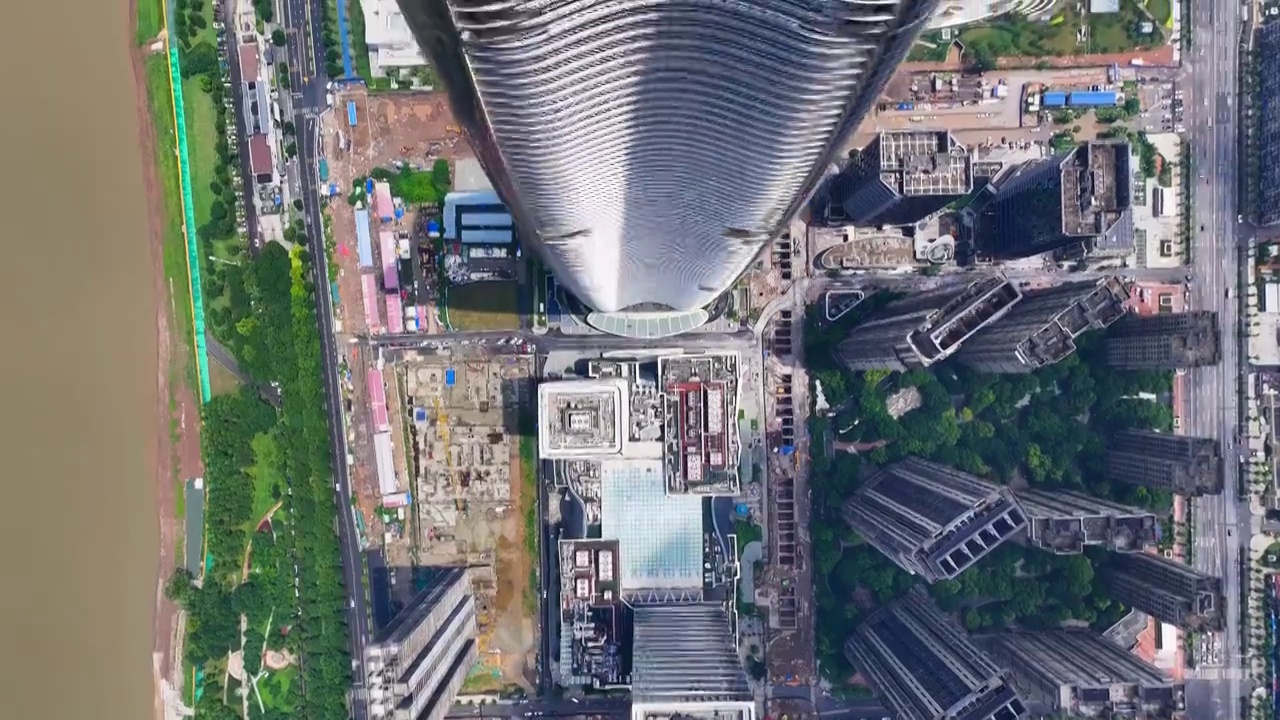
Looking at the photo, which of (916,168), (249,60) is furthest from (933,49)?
(249,60)

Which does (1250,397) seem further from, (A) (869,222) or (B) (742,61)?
(B) (742,61)

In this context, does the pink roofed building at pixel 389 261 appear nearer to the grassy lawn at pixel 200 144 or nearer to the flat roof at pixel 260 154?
the flat roof at pixel 260 154

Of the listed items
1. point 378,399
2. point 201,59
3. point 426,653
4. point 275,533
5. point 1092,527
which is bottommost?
point 426,653

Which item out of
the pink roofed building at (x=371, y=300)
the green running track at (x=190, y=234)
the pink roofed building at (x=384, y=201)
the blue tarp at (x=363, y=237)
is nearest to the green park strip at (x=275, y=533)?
the green running track at (x=190, y=234)

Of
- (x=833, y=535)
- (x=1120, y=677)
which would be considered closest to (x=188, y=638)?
(x=833, y=535)

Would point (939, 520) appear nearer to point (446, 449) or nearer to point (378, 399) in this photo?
point (446, 449)

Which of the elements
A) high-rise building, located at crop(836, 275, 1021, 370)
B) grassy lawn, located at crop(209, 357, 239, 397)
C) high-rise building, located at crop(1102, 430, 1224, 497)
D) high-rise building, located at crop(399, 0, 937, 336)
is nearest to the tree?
grassy lawn, located at crop(209, 357, 239, 397)

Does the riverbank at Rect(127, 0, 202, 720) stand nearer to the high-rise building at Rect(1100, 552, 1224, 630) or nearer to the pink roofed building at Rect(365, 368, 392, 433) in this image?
the pink roofed building at Rect(365, 368, 392, 433)
